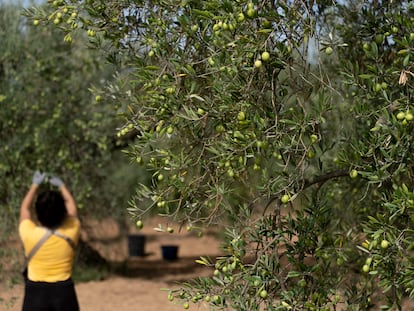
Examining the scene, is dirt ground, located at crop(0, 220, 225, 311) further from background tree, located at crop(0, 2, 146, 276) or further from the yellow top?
the yellow top

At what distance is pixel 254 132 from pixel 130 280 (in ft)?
34.8

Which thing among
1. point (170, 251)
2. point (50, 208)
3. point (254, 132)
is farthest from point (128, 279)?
point (254, 132)

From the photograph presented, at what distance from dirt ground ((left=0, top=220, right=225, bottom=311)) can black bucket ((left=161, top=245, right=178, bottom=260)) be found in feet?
0.37

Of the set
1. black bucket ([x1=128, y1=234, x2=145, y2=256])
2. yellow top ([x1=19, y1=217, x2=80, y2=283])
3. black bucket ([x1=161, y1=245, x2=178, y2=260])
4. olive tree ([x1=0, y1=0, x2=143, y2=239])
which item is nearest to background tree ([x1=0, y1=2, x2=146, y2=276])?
olive tree ([x1=0, y1=0, x2=143, y2=239])

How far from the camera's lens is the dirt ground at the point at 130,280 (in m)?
11.0

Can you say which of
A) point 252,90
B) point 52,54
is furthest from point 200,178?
point 52,54

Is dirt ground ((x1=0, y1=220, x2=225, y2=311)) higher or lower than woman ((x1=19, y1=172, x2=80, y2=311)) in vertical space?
lower

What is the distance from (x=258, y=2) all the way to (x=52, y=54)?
804cm

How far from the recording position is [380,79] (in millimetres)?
4145

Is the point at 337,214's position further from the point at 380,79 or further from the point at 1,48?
the point at 1,48

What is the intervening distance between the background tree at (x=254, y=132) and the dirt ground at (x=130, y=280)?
3776 millimetres

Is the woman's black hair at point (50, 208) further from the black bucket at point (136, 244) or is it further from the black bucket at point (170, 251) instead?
the black bucket at point (136, 244)

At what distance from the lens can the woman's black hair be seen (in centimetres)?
503

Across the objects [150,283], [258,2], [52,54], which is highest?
[52,54]
